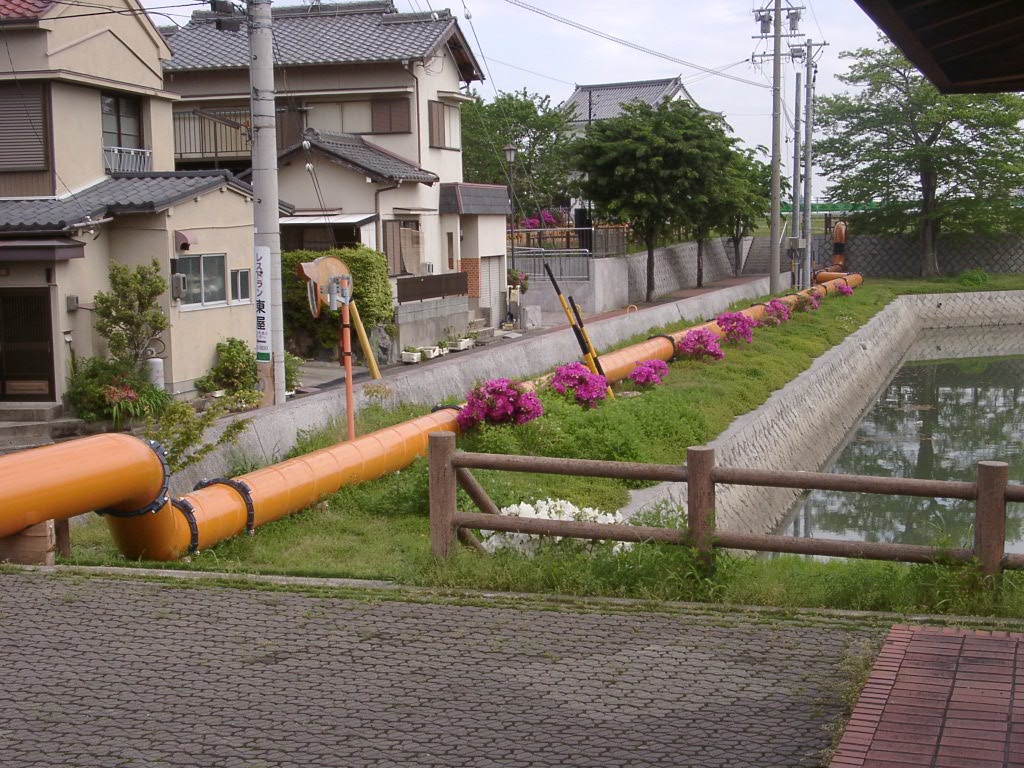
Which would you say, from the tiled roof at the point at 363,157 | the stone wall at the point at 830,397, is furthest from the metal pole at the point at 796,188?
the tiled roof at the point at 363,157

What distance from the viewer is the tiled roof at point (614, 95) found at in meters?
71.1

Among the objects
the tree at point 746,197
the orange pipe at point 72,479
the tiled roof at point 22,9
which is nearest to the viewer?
the orange pipe at point 72,479

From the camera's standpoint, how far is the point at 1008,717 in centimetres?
524

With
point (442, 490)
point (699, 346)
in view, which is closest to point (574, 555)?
point (442, 490)

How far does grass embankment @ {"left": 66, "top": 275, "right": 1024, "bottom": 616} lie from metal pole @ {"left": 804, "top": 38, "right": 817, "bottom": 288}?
105 feet

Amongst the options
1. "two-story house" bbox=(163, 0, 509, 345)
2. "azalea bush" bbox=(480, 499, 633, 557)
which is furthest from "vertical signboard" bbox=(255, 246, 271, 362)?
"two-story house" bbox=(163, 0, 509, 345)

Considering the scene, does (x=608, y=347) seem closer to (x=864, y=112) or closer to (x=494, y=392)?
(x=494, y=392)

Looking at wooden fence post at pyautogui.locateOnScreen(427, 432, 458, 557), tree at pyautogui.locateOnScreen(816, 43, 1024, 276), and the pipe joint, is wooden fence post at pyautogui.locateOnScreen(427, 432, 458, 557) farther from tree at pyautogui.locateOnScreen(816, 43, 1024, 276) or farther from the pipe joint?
tree at pyautogui.locateOnScreen(816, 43, 1024, 276)

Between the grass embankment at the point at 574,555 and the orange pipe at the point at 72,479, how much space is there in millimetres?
840

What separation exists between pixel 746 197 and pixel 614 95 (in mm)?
23602

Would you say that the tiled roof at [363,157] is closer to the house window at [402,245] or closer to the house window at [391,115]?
the house window at [391,115]

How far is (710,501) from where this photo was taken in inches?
302

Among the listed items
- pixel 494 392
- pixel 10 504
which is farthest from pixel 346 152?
pixel 10 504

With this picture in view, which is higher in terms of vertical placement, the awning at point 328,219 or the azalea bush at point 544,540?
the awning at point 328,219
